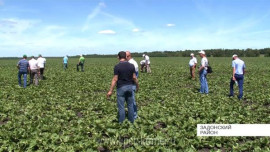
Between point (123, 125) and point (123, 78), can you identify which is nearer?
point (123, 78)

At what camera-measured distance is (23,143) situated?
20.5ft

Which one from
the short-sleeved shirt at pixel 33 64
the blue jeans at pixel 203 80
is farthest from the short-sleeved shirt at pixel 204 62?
the short-sleeved shirt at pixel 33 64

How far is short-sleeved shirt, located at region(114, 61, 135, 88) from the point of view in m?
7.23

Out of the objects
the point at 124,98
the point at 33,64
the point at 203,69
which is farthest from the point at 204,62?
the point at 33,64

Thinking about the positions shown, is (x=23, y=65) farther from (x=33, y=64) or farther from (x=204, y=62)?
(x=204, y=62)

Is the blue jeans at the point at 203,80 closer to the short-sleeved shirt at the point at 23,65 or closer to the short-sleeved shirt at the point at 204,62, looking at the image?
the short-sleeved shirt at the point at 204,62

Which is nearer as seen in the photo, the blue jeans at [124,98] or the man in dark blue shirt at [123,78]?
the man in dark blue shirt at [123,78]

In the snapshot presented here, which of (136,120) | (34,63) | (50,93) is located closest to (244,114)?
(136,120)

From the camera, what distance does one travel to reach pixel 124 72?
724 cm

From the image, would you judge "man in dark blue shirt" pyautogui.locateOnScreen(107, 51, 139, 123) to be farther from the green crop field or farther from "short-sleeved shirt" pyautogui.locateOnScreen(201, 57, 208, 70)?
"short-sleeved shirt" pyautogui.locateOnScreen(201, 57, 208, 70)

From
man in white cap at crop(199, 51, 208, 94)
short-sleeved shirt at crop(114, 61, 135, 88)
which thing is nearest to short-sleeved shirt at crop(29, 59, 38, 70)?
man in white cap at crop(199, 51, 208, 94)

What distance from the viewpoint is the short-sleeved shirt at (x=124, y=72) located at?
723 centimetres

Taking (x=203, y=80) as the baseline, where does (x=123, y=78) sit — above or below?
above

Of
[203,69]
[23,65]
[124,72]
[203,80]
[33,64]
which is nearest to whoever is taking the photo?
[124,72]
